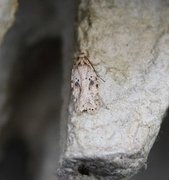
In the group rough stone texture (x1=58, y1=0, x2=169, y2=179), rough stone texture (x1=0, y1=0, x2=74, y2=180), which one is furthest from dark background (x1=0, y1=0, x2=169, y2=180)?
rough stone texture (x1=58, y1=0, x2=169, y2=179)

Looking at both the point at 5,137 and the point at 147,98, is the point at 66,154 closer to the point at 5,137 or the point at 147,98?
the point at 147,98

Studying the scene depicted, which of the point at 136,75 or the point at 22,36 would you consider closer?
the point at 136,75

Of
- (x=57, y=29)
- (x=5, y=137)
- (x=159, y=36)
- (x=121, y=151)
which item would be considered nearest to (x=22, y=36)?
(x=57, y=29)

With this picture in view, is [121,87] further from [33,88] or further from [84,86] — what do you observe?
[33,88]

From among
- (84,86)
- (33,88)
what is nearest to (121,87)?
(84,86)

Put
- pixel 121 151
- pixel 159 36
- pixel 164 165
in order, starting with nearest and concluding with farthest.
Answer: pixel 121 151 < pixel 159 36 < pixel 164 165

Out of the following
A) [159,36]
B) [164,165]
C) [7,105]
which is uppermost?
[159,36]

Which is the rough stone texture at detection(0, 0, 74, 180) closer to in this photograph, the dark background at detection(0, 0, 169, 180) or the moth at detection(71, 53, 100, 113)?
the dark background at detection(0, 0, 169, 180)
